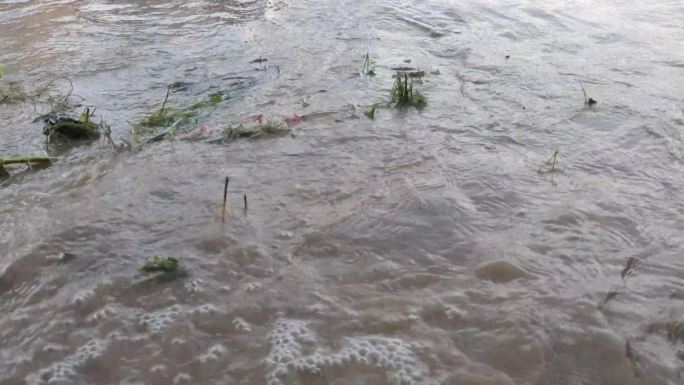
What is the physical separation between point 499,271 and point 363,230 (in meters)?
0.63

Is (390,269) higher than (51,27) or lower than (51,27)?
lower

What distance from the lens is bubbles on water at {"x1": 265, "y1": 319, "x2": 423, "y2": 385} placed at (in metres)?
1.81

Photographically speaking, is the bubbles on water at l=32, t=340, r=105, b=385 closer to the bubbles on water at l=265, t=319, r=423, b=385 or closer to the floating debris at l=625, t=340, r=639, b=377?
the bubbles on water at l=265, t=319, r=423, b=385

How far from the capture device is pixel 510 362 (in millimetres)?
1832

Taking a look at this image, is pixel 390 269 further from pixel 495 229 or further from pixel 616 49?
pixel 616 49

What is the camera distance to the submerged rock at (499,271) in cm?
222

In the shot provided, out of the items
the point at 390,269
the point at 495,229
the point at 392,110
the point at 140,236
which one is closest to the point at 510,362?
the point at 390,269

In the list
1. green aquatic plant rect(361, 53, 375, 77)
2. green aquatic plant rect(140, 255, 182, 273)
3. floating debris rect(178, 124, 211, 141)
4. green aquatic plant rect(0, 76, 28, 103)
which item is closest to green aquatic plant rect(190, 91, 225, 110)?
floating debris rect(178, 124, 211, 141)

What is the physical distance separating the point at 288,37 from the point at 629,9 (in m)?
3.71

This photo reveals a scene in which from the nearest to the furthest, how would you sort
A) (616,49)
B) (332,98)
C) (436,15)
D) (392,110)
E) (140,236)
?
1. (140,236)
2. (392,110)
3. (332,98)
4. (616,49)
5. (436,15)

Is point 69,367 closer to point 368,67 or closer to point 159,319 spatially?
point 159,319

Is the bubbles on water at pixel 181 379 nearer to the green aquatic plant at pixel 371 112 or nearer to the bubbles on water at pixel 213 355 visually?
the bubbles on water at pixel 213 355

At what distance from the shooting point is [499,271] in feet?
7.38

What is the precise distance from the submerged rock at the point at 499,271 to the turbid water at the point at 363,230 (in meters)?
0.01
